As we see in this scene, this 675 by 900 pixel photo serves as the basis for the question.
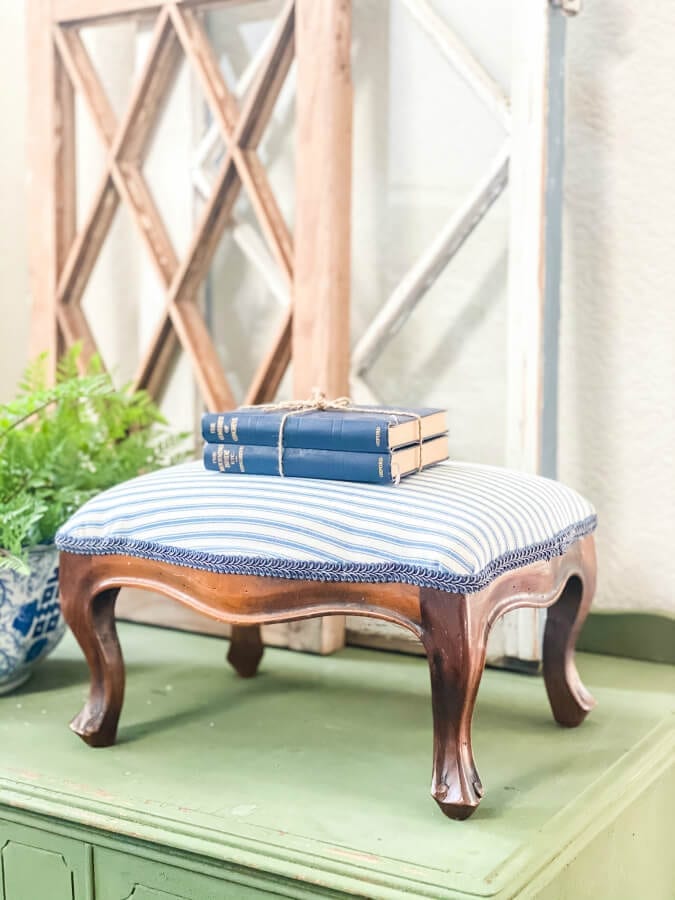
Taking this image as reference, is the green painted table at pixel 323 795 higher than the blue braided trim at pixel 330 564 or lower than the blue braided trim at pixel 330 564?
lower

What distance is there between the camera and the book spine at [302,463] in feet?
3.74

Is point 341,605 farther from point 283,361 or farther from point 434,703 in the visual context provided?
point 283,361

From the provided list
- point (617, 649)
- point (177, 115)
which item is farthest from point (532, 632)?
point (177, 115)

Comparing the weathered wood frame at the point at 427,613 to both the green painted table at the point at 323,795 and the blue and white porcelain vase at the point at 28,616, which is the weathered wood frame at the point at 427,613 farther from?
the blue and white porcelain vase at the point at 28,616

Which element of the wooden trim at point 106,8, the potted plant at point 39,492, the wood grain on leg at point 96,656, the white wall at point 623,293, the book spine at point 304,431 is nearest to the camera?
the book spine at point 304,431

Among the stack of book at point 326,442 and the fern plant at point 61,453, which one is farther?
the fern plant at point 61,453

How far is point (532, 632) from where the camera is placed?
1.54m

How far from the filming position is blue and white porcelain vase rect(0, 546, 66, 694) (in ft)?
4.58

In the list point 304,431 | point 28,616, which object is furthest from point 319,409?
point 28,616

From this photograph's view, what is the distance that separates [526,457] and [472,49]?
59 centimetres

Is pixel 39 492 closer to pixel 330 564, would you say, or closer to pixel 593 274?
pixel 330 564

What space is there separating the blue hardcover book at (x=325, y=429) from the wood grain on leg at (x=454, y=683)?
176 millimetres

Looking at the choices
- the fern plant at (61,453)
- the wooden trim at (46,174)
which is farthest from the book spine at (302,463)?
the wooden trim at (46,174)

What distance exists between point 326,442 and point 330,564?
14cm
